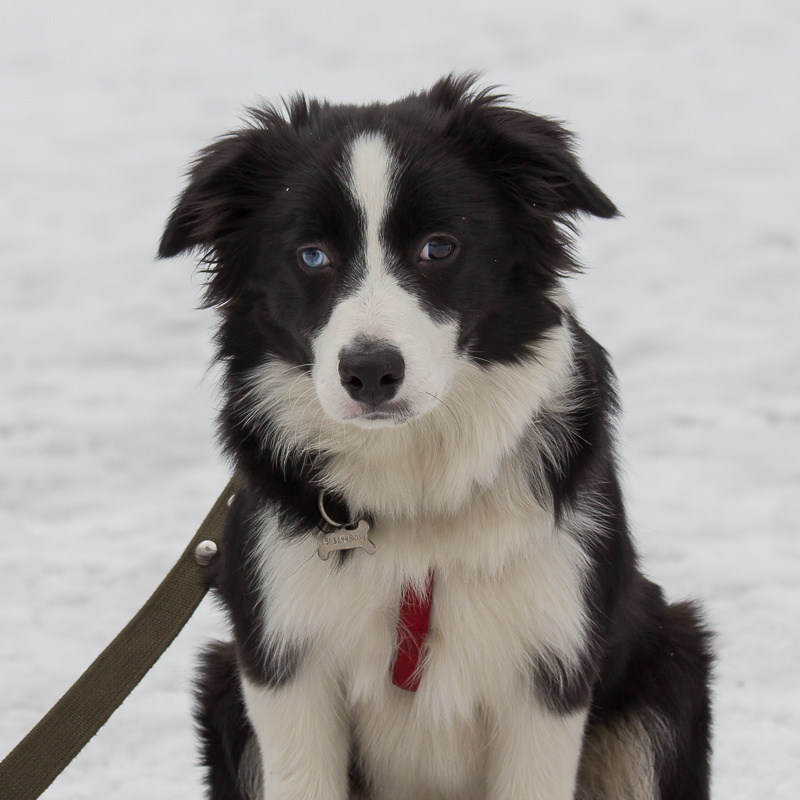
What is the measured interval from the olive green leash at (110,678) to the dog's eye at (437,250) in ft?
3.02

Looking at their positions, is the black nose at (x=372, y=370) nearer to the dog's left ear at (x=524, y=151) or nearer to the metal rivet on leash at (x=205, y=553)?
the dog's left ear at (x=524, y=151)

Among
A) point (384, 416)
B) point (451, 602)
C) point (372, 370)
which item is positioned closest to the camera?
point (372, 370)

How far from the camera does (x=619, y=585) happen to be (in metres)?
2.89

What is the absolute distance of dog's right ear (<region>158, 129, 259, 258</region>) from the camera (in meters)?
2.71

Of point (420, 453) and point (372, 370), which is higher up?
point (372, 370)

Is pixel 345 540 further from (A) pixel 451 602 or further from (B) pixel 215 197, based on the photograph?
(B) pixel 215 197

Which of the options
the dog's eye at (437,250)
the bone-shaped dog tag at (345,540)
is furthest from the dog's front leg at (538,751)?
the dog's eye at (437,250)

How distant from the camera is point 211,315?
18.1 ft

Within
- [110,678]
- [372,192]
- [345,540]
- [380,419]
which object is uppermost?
[372,192]

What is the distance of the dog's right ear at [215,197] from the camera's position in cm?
271

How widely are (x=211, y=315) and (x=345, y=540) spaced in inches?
120

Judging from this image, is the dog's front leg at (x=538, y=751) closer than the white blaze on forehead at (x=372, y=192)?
No

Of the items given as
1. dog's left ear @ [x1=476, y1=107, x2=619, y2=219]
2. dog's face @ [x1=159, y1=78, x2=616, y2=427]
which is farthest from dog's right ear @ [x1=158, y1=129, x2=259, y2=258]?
dog's left ear @ [x1=476, y1=107, x2=619, y2=219]

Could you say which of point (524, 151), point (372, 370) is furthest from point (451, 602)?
point (524, 151)
